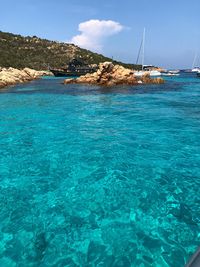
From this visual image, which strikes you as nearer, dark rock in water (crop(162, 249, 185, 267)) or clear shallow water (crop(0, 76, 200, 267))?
dark rock in water (crop(162, 249, 185, 267))

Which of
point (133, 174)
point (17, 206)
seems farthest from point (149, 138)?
point (17, 206)

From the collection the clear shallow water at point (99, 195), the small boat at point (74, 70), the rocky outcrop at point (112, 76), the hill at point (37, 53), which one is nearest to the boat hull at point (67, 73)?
the small boat at point (74, 70)

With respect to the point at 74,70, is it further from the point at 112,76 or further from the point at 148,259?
the point at 148,259

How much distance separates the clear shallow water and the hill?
348 ft

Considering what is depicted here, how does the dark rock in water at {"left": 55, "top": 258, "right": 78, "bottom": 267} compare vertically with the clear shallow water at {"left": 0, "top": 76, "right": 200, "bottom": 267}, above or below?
above

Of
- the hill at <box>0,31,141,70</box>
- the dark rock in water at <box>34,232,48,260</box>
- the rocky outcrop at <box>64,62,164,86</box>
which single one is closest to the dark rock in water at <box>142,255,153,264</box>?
the dark rock in water at <box>34,232,48,260</box>

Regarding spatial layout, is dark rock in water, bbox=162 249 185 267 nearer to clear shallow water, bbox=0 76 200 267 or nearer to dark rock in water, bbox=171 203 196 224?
clear shallow water, bbox=0 76 200 267

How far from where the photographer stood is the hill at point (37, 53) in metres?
124

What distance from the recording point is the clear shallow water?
21.3ft

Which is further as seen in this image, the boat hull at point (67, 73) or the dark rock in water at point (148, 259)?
the boat hull at point (67, 73)

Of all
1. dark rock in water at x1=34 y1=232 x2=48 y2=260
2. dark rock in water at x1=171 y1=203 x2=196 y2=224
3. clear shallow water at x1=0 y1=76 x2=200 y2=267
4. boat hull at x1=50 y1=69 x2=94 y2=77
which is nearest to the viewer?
dark rock in water at x1=34 y1=232 x2=48 y2=260

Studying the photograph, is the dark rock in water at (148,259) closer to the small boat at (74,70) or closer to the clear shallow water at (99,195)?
the clear shallow water at (99,195)

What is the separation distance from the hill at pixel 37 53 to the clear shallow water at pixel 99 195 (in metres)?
106

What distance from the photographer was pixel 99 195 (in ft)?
30.2
